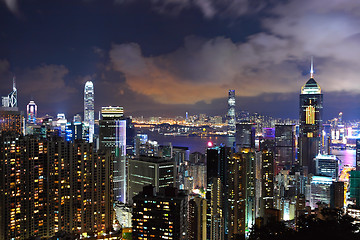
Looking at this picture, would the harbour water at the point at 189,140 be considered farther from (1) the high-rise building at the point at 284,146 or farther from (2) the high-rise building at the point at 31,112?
(2) the high-rise building at the point at 31,112

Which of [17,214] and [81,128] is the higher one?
[81,128]

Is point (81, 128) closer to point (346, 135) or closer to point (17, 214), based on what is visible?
point (17, 214)

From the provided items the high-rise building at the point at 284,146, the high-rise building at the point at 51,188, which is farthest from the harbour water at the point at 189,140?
the high-rise building at the point at 51,188

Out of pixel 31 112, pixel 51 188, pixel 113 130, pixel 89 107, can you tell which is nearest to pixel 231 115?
pixel 113 130

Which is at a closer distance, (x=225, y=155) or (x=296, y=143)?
(x=225, y=155)

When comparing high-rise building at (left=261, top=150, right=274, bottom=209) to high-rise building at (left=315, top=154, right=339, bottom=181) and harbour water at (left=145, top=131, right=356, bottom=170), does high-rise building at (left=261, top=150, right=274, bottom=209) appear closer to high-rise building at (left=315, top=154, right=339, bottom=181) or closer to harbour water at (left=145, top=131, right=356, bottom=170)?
high-rise building at (left=315, top=154, right=339, bottom=181)

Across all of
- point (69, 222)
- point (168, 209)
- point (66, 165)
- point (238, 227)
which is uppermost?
point (66, 165)

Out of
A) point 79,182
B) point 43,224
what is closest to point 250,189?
point 79,182
